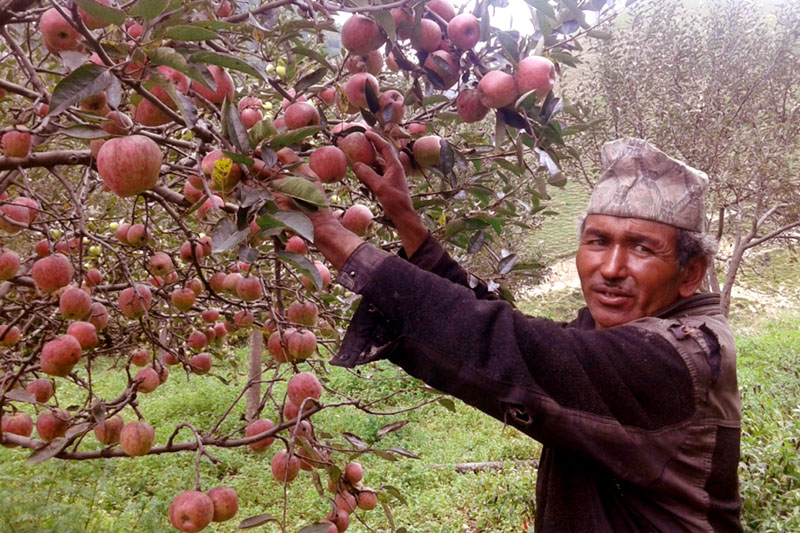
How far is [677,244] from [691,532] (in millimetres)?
642

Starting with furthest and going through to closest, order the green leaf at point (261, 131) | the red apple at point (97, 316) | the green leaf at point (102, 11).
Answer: the red apple at point (97, 316)
the green leaf at point (261, 131)
the green leaf at point (102, 11)

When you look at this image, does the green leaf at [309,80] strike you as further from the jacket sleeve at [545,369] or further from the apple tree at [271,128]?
the jacket sleeve at [545,369]

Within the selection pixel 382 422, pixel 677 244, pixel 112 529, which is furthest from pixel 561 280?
pixel 677 244

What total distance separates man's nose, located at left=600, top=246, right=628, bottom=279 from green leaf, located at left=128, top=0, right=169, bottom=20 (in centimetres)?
107

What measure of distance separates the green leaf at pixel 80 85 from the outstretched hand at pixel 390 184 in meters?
0.53

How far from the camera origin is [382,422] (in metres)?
6.93

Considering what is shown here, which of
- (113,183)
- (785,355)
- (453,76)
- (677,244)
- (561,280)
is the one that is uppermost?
(561,280)

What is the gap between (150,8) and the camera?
3.00 feet

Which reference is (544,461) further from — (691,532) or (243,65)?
(243,65)

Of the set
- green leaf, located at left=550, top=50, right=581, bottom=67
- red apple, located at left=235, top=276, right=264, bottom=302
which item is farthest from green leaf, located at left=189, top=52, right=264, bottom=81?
red apple, located at left=235, top=276, right=264, bottom=302

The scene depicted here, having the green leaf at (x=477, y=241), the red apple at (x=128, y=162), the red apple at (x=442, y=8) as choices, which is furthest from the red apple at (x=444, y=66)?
the red apple at (x=128, y=162)

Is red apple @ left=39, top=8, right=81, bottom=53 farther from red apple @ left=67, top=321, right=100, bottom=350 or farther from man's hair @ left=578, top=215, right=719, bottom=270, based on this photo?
man's hair @ left=578, top=215, right=719, bottom=270

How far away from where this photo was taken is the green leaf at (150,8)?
906mm

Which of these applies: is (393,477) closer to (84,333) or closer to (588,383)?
(84,333)
